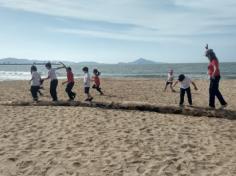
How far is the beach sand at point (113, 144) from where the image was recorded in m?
7.10

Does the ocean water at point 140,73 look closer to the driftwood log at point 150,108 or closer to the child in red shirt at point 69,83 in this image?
the child in red shirt at point 69,83

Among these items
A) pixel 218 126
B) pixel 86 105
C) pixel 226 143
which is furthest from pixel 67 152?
pixel 86 105

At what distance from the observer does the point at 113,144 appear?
8.50 m

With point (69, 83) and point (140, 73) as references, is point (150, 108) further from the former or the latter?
point (140, 73)

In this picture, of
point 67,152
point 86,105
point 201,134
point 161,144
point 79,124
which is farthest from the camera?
point 86,105

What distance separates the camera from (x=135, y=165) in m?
7.25

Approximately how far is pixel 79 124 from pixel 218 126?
379 cm

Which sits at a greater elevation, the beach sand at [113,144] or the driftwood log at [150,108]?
the driftwood log at [150,108]

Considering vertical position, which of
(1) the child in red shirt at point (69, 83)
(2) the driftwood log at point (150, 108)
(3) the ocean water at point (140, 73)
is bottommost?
(3) the ocean water at point (140, 73)

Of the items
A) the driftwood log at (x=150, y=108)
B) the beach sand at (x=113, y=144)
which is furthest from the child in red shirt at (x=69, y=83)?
the beach sand at (x=113, y=144)

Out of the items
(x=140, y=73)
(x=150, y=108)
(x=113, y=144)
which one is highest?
(x=150, y=108)

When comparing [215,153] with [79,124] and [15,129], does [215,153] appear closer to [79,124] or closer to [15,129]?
[79,124]

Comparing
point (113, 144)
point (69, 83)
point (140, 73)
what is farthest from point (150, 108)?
point (140, 73)

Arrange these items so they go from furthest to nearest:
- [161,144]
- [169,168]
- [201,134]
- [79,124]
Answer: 1. [79,124]
2. [201,134]
3. [161,144]
4. [169,168]
